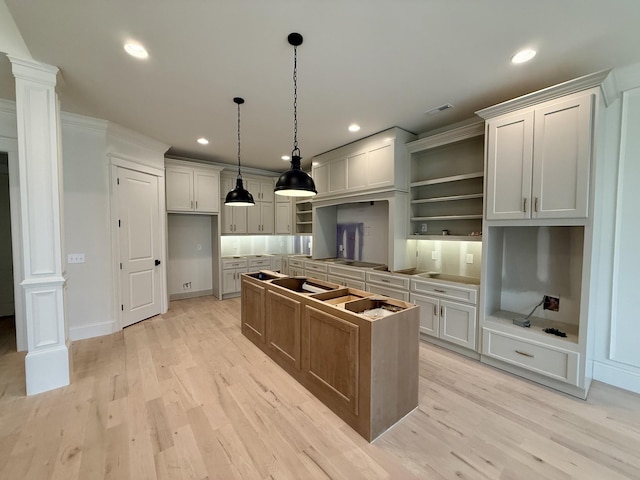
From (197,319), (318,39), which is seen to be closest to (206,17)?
(318,39)

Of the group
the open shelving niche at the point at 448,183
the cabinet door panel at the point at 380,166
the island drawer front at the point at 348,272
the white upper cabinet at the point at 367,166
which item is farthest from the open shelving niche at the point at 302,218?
the open shelving niche at the point at 448,183

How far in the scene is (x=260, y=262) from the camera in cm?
577

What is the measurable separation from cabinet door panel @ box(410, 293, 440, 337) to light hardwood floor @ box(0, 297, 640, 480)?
495 mm

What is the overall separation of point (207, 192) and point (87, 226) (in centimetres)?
204

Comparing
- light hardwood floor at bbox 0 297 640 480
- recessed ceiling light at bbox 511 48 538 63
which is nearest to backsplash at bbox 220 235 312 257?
light hardwood floor at bbox 0 297 640 480

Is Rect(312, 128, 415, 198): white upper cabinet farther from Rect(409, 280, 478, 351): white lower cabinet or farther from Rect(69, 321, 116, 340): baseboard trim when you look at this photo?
Rect(69, 321, 116, 340): baseboard trim

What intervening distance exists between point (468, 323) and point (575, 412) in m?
1.02

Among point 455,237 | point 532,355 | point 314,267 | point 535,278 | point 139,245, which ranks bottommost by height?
point 532,355

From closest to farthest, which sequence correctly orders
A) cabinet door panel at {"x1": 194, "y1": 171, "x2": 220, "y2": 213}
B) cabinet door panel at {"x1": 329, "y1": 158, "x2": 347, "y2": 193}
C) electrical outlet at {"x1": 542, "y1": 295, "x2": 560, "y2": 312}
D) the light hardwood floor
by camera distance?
1. the light hardwood floor
2. electrical outlet at {"x1": 542, "y1": 295, "x2": 560, "y2": 312}
3. cabinet door panel at {"x1": 329, "y1": 158, "x2": 347, "y2": 193}
4. cabinet door panel at {"x1": 194, "y1": 171, "x2": 220, "y2": 213}

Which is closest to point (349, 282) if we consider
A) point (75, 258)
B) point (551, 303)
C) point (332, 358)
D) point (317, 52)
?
point (332, 358)

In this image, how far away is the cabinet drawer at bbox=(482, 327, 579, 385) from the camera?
7.55 feet

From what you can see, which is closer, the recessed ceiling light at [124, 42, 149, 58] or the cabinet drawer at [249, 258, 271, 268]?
the recessed ceiling light at [124, 42, 149, 58]

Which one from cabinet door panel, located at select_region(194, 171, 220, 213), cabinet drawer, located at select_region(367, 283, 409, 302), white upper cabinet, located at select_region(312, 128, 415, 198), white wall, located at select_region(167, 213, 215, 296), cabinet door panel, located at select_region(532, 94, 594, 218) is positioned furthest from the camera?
white wall, located at select_region(167, 213, 215, 296)

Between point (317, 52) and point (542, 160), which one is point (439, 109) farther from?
point (317, 52)
